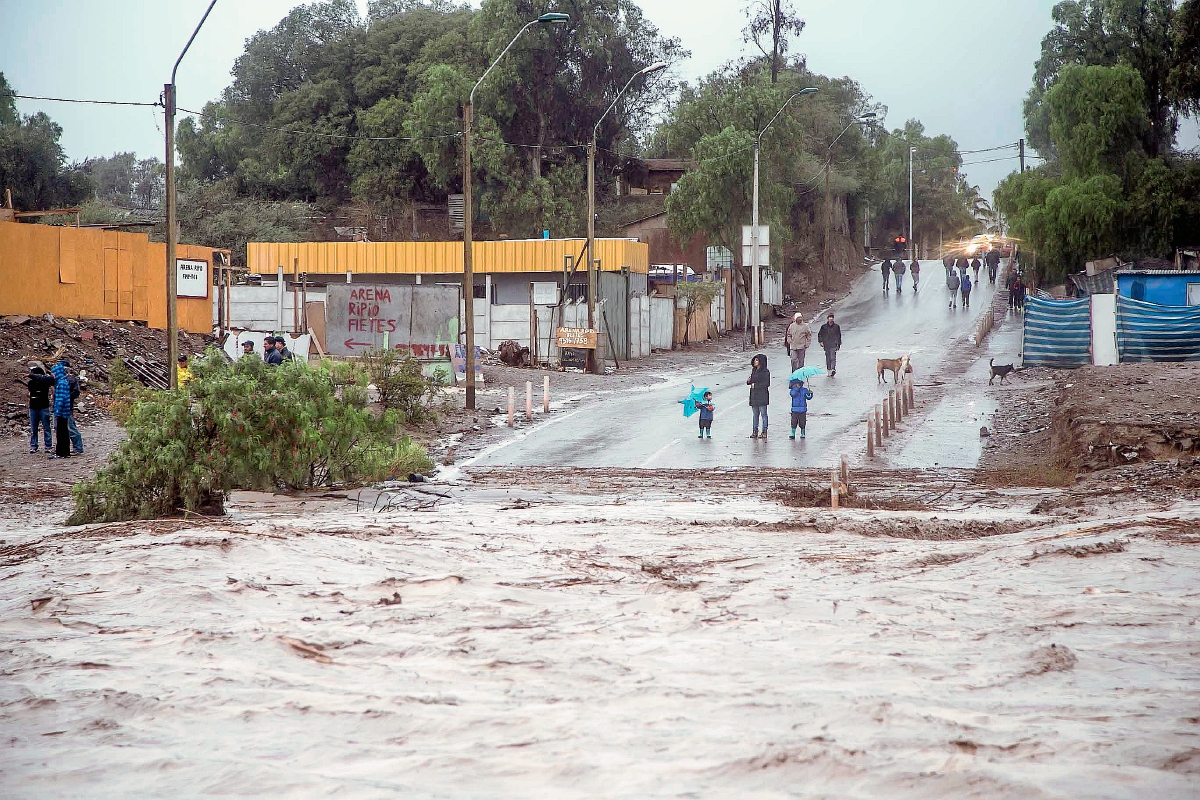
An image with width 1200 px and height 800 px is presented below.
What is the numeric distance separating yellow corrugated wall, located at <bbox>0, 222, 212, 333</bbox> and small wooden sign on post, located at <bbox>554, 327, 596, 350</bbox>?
1126cm

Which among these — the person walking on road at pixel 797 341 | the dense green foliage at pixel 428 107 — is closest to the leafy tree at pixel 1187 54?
the person walking on road at pixel 797 341

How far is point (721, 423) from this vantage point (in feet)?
74.2

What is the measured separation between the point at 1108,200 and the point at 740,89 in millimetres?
17573

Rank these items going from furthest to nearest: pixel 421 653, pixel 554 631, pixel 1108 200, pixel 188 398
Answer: pixel 1108 200 < pixel 188 398 < pixel 554 631 < pixel 421 653

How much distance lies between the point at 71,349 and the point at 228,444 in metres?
15.2

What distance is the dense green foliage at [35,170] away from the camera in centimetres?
5372

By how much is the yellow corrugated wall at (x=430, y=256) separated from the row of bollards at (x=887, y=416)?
712 inches

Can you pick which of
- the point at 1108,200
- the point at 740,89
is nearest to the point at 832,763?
the point at 1108,200

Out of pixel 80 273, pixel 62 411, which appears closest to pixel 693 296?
pixel 80 273

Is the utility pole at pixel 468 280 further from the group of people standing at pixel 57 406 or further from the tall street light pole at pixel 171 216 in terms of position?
the group of people standing at pixel 57 406

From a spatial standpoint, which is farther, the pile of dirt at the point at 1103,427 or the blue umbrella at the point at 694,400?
the blue umbrella at the point at 694,400

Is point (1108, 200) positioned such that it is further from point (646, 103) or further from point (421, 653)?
point (421, 653)

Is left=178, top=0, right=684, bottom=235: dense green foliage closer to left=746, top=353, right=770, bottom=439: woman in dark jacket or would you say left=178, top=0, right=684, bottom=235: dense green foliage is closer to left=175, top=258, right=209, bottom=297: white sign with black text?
left=175, top=258, right=209, bottom=297: white sign with black text

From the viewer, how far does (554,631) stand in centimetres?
710
